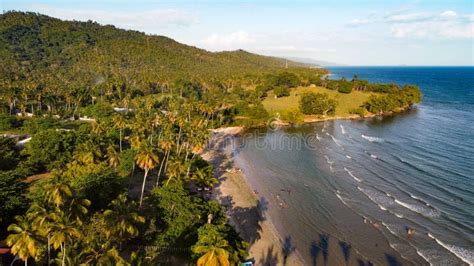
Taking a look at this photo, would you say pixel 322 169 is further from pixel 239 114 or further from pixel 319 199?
pixel 239 114

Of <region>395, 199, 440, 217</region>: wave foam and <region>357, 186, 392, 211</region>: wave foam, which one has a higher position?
<region>395, 199, 440, 217</region>: wave foam

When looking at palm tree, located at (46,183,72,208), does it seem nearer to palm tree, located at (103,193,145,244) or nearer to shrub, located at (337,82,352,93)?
palm tree, located at (103,193,145,244)

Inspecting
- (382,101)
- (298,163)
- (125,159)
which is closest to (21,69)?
(125,159)

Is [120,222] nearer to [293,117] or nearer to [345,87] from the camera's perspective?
[293,117]

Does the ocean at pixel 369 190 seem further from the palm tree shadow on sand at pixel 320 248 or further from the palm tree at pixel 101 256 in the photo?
the palm tree at pixel 101 256

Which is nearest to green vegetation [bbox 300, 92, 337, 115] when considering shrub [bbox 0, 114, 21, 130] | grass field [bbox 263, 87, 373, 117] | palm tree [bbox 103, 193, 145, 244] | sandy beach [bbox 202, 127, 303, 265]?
grass field [bbox 263, 87, 373, 117]

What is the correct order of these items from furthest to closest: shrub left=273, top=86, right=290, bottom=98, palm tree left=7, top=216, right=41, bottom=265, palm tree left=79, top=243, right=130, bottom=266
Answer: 1. shrub left=273, top=86, right=290, bottom=98
2. palm tree left=79, top=243, right=130, bottom=266
3. palm tree left=7, top=216, right=41, bottom=265

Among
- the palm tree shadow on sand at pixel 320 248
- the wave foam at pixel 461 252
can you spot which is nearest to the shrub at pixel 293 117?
the palm tree shadow on sand at pixel 320 248

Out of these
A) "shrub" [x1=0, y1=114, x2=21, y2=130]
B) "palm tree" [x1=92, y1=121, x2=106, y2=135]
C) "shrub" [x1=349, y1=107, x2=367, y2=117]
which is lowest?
"shrub" [x1=0, y1=114, x2=21, y2=130]
